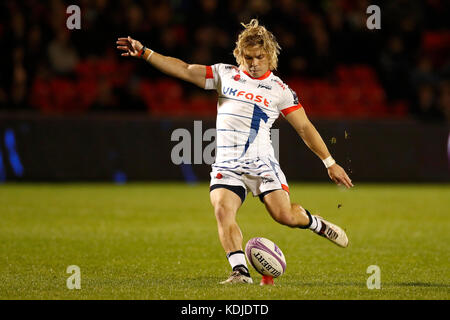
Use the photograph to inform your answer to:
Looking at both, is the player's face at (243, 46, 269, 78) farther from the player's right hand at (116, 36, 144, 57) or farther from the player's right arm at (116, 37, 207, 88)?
the player's right hand at (116, 36, 144, 57)

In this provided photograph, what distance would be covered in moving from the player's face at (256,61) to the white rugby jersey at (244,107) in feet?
0.23

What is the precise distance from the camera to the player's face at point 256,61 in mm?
6983

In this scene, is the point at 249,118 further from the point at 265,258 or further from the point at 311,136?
the point at 265,258

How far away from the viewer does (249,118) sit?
23.4ft

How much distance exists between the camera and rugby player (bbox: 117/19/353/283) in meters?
7.02

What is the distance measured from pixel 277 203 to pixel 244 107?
827 mm

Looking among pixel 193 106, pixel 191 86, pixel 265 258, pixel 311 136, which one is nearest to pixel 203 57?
pixel 191 86

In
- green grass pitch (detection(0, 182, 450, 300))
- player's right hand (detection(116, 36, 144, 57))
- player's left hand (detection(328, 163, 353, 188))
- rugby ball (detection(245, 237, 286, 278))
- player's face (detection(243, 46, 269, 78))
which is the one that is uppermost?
player's right hand (detection(116, 36, 144, 57))

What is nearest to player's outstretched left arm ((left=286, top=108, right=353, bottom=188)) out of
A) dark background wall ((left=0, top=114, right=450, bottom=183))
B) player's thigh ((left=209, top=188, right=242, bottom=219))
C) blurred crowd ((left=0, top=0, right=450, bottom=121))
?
player's thigh ((left=209, top=188, right=242, bottom=219))

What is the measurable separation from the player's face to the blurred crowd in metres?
9.77

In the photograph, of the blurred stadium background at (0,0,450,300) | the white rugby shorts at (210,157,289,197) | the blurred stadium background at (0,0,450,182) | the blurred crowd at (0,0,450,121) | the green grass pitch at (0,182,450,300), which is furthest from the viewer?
the blurred crowd at (0,0,450,121)

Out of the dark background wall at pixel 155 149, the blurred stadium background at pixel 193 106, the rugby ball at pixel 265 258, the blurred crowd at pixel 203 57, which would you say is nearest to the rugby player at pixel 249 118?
the rugby ball at pixel 265 258

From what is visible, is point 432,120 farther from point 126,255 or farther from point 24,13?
point 126,255

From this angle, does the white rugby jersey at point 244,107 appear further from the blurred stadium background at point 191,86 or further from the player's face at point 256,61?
the blurred stadium background at point 191,86
